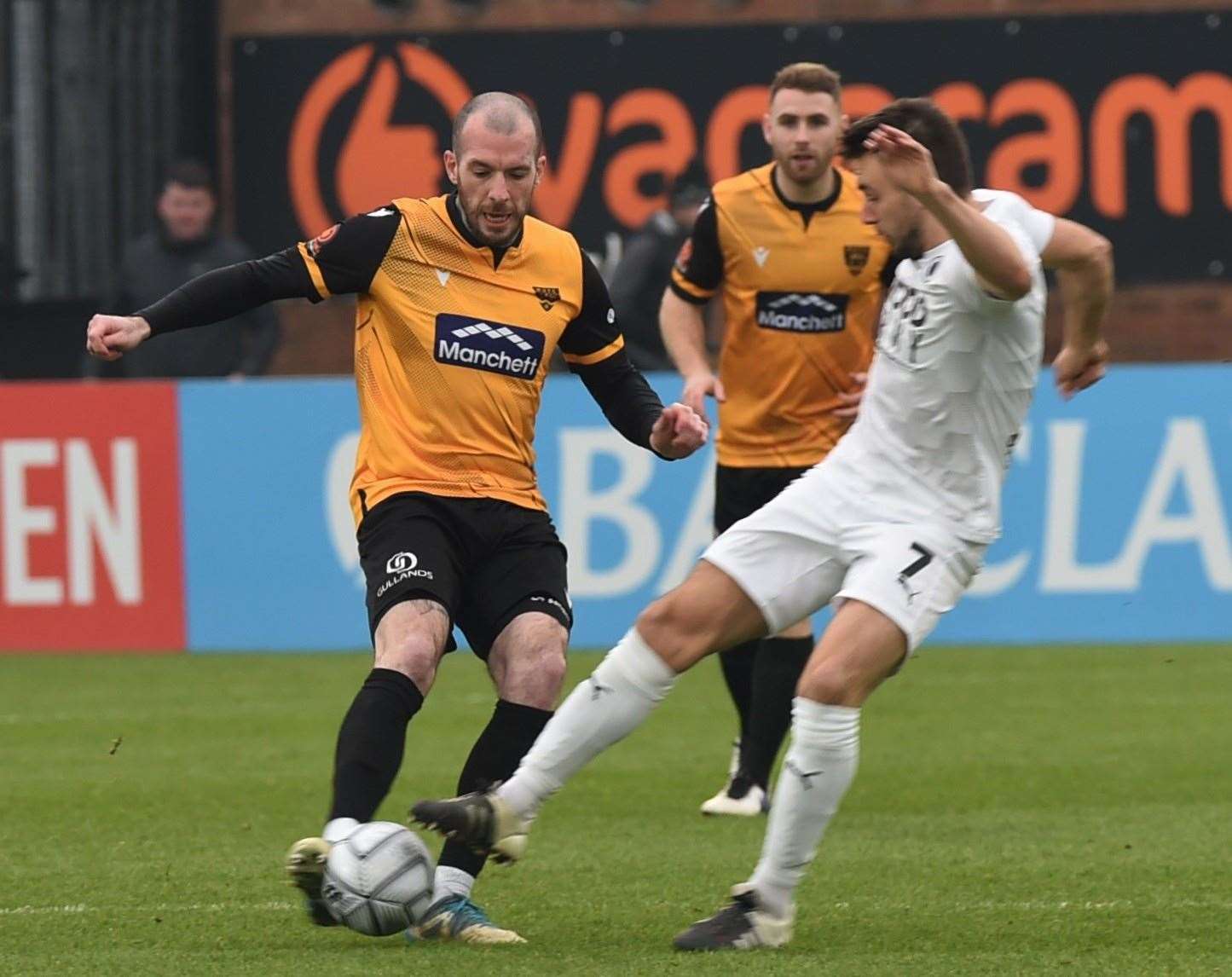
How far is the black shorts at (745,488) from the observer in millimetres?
8570

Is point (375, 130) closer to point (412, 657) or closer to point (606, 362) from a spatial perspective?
point (606, 362)

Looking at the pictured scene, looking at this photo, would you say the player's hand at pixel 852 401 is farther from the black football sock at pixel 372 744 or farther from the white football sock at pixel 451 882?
the black football sock at pixel 372 744

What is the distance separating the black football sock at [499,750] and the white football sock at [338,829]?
476mm

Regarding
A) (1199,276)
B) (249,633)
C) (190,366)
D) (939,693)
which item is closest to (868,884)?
(939,693)

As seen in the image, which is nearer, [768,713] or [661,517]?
[768,713]

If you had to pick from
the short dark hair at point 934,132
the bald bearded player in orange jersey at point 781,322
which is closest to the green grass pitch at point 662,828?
the bald bearded player in orange jersey at point 781,322

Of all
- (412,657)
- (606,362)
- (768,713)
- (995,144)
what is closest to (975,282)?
(606,362)

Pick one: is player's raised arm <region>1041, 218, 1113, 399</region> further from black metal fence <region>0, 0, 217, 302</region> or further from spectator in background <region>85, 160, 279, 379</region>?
black metal fence <region>0, 0, 217, 302</region>

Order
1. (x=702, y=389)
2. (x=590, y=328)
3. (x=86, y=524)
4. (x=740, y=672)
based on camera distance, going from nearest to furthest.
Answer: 1. (x=590, y=328)
2. (x=702, y=389)
3. (x=740, y=672)
4. (x=86, y=524)

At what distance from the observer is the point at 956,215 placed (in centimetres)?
548

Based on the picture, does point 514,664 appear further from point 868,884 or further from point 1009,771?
point 1009,771

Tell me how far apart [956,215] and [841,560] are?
2.91ft

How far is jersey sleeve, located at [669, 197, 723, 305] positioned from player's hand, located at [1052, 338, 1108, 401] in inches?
99.2

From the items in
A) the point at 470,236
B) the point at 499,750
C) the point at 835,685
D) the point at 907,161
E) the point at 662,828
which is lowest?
the point at 662,828
